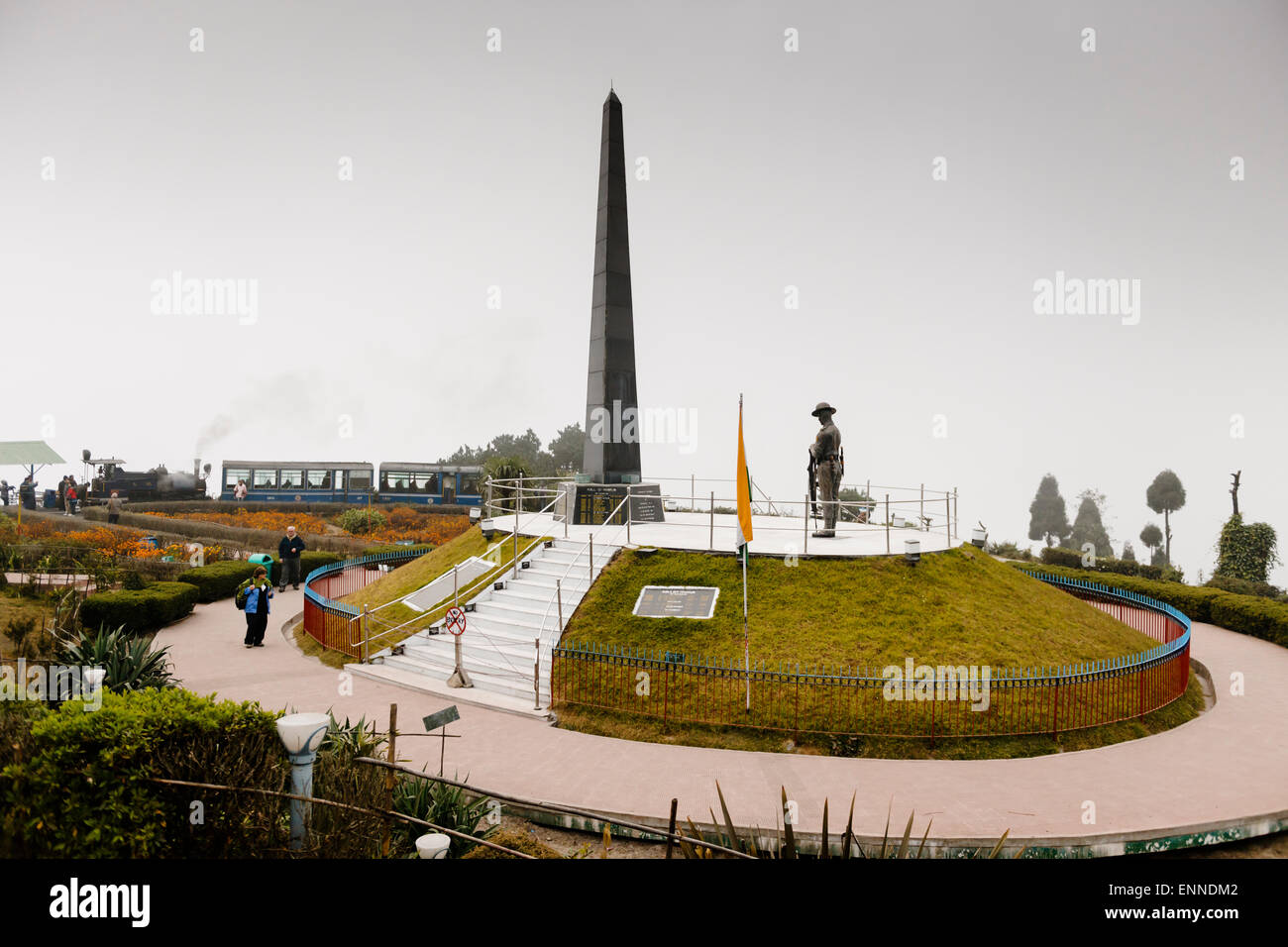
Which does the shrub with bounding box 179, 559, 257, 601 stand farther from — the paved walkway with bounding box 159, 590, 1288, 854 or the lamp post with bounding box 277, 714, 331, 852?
the lamp post with bounding box 277, 714, 331, 852

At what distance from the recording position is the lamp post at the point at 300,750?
17.8 ft

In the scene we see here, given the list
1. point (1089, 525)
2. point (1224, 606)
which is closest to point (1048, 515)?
point (1089, 525)

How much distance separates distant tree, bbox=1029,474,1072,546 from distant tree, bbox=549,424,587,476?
5947 cm

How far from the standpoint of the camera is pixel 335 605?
1548 cm

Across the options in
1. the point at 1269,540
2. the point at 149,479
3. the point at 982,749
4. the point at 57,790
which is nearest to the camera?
the point at 57,790

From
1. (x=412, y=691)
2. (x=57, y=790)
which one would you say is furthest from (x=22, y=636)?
(x=57, y=790)

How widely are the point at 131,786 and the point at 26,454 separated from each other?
1334 inches

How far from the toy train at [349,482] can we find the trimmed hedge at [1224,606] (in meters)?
33.2

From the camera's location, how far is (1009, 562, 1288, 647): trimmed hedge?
1875cm

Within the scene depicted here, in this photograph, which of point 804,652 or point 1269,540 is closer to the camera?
point 804,652

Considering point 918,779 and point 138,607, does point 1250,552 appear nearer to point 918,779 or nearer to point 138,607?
point 918,779
